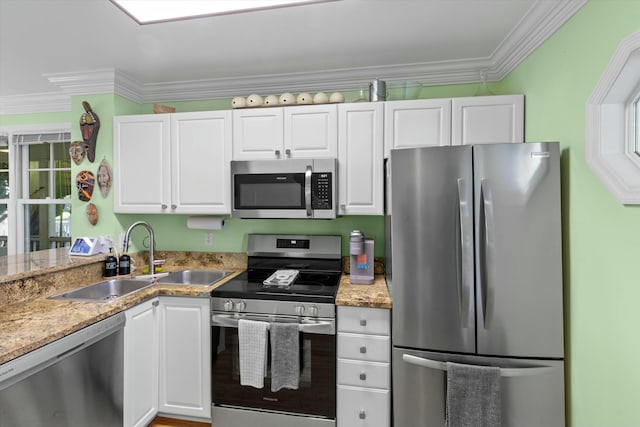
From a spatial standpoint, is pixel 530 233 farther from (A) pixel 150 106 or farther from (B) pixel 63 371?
(A) pixel 150 106

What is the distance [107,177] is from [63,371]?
5.34 ft

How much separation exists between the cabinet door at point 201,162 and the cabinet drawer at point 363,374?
4.54ft

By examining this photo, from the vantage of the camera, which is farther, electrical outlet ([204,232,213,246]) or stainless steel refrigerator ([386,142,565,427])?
electrical outlet ([204,232,213,246])

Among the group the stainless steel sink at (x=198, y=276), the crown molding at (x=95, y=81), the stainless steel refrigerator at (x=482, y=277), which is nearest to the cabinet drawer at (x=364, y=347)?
the stainless steel refrigerator at (x=482, y=277)

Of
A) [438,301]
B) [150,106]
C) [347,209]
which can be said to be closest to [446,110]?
[347,209]

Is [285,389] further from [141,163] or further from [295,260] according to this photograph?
[141,163]

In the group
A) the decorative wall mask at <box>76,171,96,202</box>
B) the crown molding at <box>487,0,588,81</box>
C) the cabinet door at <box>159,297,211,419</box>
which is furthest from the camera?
the decorative wall mask at <box>76,171,96,202</box>

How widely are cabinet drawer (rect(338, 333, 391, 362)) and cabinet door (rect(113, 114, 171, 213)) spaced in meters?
1.72

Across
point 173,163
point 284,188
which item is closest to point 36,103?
point 173,163

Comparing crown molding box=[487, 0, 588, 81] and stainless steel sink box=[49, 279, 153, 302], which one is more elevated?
crown molding box=[487, 0, 588, 81]

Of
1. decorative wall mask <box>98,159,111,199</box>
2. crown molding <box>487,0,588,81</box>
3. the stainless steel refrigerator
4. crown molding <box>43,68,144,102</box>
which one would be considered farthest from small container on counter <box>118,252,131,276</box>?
crown molding <box>487,0,588,81</box>

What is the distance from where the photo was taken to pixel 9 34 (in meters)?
2.00

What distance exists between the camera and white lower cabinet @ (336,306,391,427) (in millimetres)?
1869

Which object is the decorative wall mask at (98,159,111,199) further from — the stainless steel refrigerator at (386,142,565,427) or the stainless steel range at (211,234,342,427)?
the stainless steel refrigerator at (386,142,565,427)
